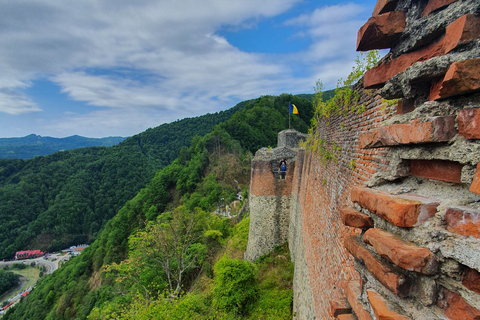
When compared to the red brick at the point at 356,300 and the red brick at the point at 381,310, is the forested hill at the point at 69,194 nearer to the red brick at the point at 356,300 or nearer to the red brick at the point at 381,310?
the red brick at the point at 356,300

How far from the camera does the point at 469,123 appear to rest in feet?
3.34

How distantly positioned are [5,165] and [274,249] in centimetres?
12312

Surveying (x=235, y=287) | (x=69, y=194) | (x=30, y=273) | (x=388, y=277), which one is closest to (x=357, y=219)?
(x=388, y=277)

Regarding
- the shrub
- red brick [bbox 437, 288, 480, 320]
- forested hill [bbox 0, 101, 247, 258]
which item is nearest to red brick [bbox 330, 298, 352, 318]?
red brick [bbox 437, 288, 480, 320]

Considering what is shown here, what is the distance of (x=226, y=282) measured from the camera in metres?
10.9

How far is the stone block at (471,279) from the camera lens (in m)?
0.99

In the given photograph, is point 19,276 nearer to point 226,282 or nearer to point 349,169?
point 226,282

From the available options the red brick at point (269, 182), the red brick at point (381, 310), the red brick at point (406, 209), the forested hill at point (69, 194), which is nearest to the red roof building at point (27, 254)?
the forested hill at point (69, 194)

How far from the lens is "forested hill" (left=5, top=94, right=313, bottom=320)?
2111cm

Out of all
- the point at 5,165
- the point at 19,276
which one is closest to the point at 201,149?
the point at 19,276

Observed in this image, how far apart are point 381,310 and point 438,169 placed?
0.90 meters

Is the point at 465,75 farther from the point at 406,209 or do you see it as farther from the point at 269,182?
the point at 269,182

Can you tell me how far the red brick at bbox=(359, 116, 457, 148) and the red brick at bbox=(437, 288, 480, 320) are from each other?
2.44ft

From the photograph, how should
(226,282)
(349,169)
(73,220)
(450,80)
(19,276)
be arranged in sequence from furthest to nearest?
(73,220) → (19,276) → (226,282) → (349,169) → (450,80)
